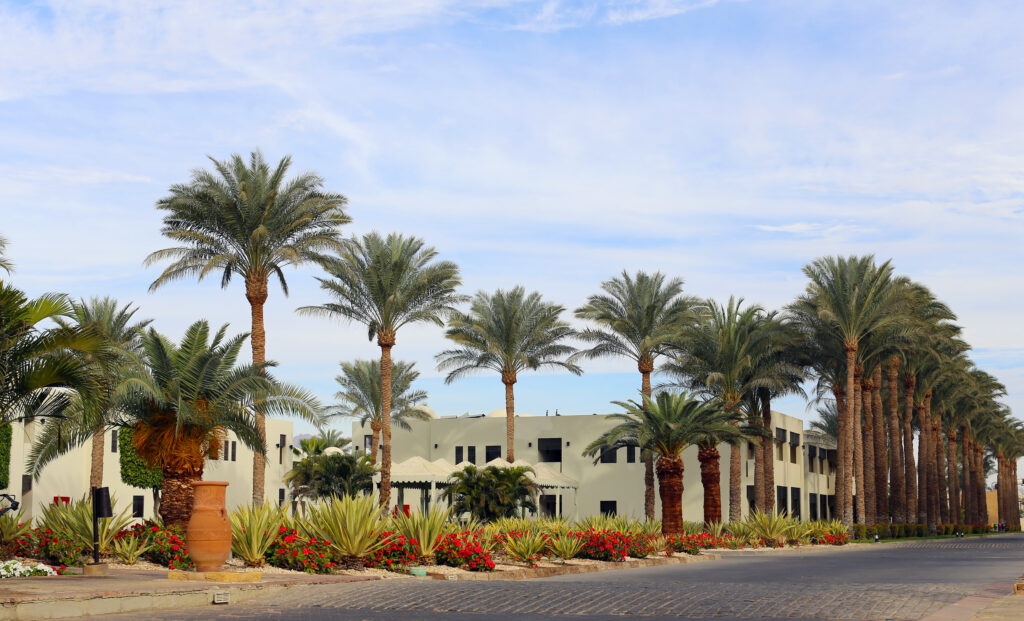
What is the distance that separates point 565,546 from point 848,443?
31.6 meters

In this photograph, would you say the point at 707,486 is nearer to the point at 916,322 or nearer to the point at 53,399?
the point at 916,322

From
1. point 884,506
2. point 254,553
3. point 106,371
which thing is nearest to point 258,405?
point 254,553

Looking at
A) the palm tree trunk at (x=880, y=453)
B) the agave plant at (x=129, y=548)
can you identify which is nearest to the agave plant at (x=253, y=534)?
the agave plant at (x=129, y=548)

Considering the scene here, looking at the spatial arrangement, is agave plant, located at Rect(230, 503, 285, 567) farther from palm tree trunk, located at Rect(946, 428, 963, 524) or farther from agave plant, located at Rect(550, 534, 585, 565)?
palm tree trunk, located at Rect(946, 428, 963, 524)

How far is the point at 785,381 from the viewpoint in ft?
169

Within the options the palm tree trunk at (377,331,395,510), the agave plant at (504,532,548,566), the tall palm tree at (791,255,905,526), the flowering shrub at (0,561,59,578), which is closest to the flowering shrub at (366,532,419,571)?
the agave plant at (504,532,548,566)

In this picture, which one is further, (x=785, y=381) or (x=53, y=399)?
(x=785, y=381)

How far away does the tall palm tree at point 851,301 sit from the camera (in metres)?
49.7

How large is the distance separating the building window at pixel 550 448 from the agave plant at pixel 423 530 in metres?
42.3

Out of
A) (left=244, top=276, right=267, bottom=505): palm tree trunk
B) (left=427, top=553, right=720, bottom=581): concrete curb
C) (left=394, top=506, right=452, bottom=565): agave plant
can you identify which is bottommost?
(left=427, top=553, right=720, bottom=581): concrete curb

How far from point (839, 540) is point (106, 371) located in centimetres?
3670

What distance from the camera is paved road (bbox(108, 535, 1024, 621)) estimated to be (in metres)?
13.0

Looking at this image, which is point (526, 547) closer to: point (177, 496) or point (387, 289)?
point (177, 496)

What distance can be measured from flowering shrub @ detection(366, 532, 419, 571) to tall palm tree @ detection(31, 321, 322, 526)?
450 centimetres
